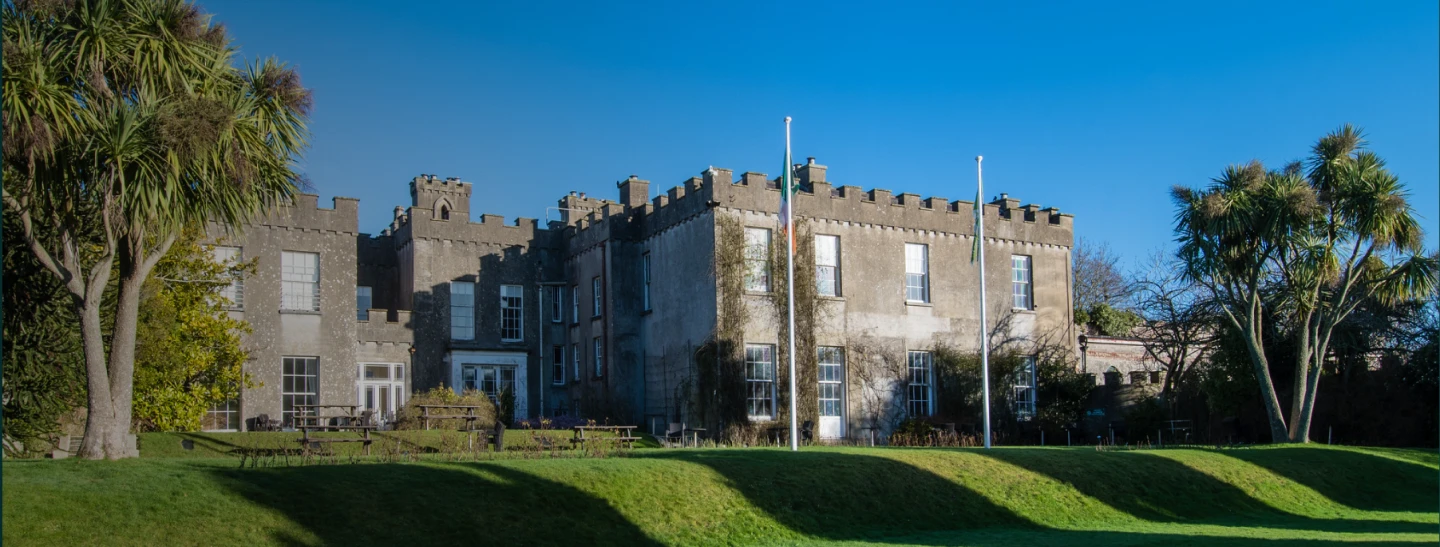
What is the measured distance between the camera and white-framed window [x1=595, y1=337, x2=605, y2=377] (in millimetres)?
31500

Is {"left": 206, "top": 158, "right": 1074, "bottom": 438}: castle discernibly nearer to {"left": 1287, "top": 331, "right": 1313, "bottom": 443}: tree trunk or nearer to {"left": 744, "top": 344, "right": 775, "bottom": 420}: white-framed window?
{"left": 744, "top": 344, "right": 775, "bottom": 420}: white-framed window

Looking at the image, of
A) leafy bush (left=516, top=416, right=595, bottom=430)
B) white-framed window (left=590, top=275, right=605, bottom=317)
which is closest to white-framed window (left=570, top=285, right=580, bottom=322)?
white-framed window (left=590, top=275, right=605, bottom=317)

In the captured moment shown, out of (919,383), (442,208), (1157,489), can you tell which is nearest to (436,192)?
(442,208)

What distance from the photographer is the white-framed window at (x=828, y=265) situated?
29391 millimetres

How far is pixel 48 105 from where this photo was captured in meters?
14.1

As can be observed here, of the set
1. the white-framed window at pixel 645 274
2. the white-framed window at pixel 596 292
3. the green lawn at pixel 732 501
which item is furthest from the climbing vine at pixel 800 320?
the green lawn at pixel 732 501

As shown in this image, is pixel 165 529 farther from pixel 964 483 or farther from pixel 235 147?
pixel 964 483

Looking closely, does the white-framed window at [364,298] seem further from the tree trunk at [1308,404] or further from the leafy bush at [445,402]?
the tree trunk at [1308,404]

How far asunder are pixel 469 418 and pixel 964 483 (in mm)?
10126

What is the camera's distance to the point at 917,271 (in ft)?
102

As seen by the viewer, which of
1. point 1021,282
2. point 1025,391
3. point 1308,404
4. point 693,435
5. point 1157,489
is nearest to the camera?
point 1157,489

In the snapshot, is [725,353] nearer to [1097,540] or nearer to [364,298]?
[364,298]

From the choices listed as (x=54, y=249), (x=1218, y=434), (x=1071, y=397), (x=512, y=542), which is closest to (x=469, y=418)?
(x=54, y=249)

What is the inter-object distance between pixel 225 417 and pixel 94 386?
14.7 metres
